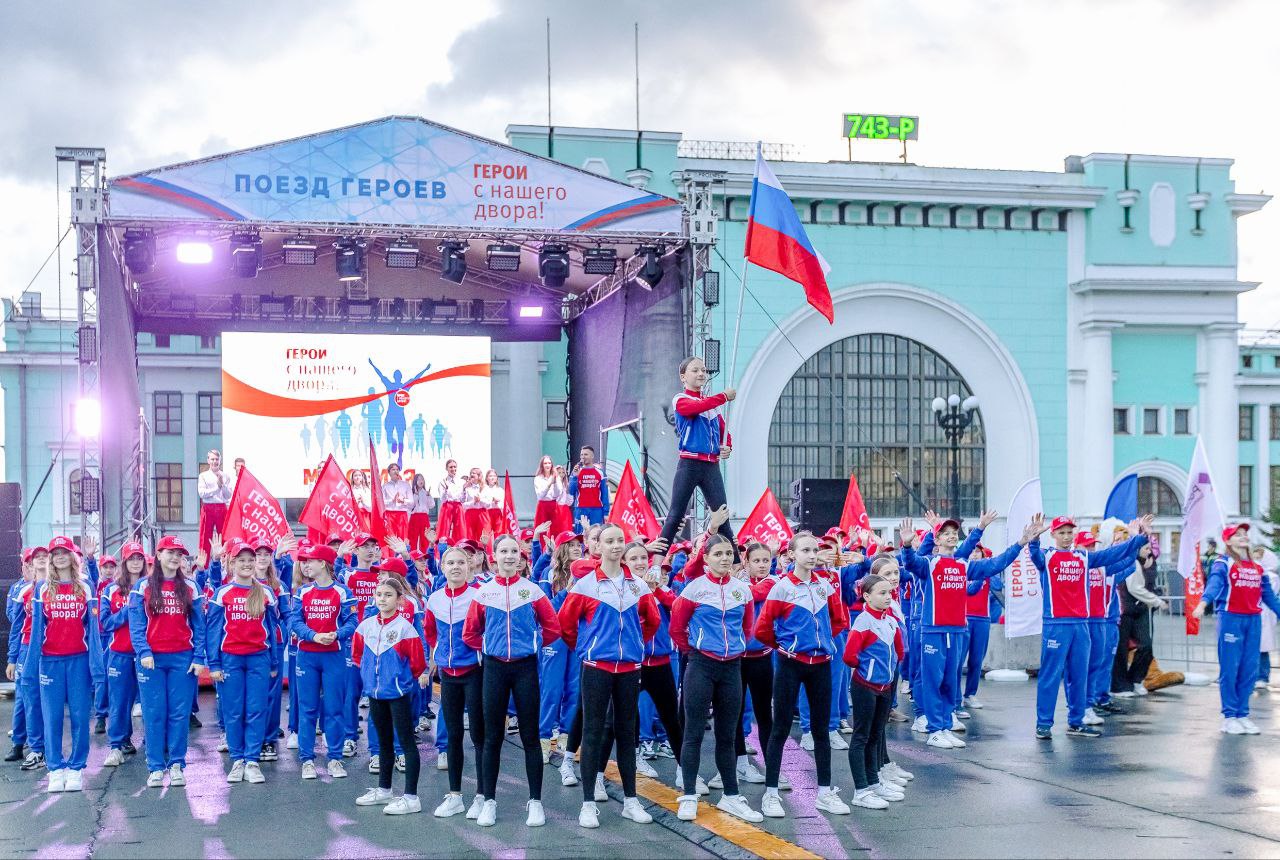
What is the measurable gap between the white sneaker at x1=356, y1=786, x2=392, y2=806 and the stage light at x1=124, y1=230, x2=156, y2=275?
10165 millimetres

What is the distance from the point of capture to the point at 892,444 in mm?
37219

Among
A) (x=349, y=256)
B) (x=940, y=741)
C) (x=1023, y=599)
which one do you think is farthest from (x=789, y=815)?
(x=349, y=256)

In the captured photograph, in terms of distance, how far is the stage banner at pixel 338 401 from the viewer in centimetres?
2228

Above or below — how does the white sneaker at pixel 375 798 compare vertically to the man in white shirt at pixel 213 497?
below

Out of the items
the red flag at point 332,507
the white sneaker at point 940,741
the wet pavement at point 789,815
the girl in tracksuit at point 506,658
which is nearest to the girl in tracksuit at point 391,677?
the wet pavement at point 789,815

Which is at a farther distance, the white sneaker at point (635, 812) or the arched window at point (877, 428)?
the arched window at point (877, 428)

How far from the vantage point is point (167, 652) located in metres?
9.64

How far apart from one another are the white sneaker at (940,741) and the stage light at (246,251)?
35.2ft

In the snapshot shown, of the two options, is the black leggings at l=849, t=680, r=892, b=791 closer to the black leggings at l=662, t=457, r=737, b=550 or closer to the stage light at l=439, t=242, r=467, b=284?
the black leggings at l=662, t=457, r=737, b=550

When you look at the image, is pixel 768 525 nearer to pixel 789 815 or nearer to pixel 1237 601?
pixel 1237 601

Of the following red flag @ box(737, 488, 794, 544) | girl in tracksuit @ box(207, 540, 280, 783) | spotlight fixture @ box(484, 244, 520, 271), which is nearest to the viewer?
girl in tracksuit @ box(207, 540, 280, 783)

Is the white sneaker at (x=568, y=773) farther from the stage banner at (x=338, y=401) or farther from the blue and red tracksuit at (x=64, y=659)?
the stage banner at (x=338, y=401)

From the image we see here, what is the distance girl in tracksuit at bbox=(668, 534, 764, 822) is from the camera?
27.1 feet

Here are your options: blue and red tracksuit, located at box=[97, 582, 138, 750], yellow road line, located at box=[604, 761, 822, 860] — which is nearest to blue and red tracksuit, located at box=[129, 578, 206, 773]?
blue and red tracksuit, located at box=[97, 582, 138, 750]
